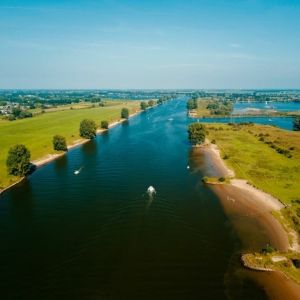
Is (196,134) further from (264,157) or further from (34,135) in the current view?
(34,135)

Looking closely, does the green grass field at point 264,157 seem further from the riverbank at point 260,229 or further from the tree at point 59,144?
the tree at point 59,144

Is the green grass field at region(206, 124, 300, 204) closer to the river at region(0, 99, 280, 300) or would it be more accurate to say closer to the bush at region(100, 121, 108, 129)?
the river at region(0, 99, 280, 300)

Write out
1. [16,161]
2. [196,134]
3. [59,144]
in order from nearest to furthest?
[16,161] → [59,144] → [196,134]

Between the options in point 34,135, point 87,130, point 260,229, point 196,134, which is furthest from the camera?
point 34,135

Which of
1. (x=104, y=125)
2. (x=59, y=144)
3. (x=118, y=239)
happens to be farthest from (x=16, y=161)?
(x=104, y=125)

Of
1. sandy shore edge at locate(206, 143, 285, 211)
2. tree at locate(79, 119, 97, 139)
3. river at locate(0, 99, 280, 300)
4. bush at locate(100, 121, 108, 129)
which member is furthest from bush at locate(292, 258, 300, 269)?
bush at locate(100, 121, 108, 129)
